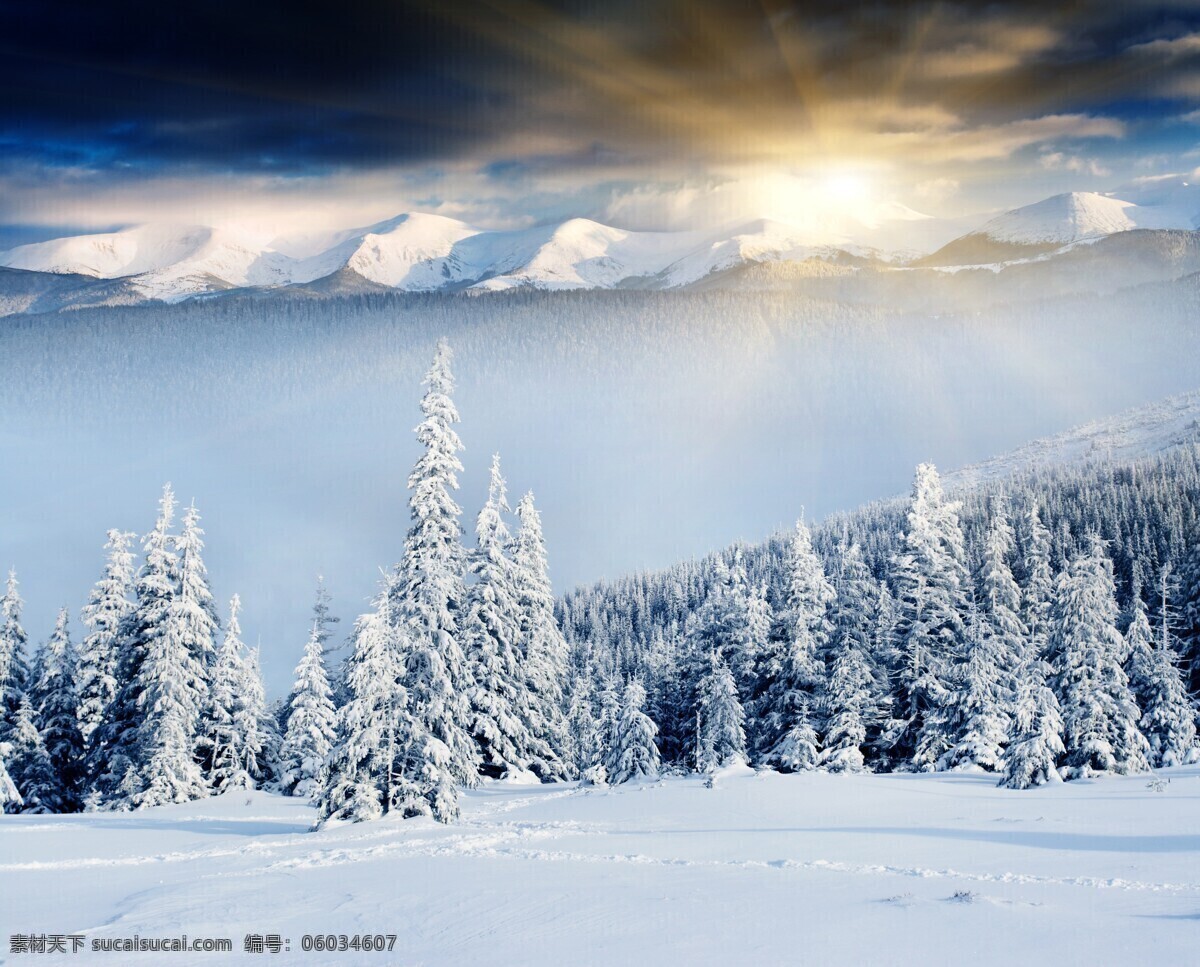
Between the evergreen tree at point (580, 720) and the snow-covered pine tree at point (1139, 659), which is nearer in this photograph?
the snow-covered pine tree at point (1139, 659)

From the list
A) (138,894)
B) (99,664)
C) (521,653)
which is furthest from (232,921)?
(99,664)

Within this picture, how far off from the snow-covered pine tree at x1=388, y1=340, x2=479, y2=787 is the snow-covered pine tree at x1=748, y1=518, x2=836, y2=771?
16562 mm

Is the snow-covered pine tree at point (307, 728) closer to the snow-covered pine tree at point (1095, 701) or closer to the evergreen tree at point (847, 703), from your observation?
the evergreen tree at point (847, 703)

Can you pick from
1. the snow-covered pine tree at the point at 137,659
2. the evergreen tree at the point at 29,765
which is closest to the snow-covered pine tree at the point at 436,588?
the snow-covered pine tree at the point at 137,659

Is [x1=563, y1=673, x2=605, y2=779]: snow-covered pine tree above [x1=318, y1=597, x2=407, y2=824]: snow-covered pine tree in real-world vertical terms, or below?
below

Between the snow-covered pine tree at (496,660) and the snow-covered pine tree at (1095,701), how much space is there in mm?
21185

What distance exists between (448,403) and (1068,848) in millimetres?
26707

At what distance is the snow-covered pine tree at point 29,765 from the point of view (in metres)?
43.5

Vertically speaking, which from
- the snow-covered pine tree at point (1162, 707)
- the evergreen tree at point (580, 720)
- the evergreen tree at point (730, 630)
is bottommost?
the evergreen tree at point (580, 720)

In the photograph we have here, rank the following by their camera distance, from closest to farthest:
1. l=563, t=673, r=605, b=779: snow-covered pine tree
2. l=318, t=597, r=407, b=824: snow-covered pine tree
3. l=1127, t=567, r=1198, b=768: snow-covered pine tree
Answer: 1. l=318, t=597, r=407, b=824: snow-covered pine tree
2. l=1127, t=567, r=1198, b=768: snow-covered pine tree
3. l=563, t=673, r=605, b=779: snow-covered pine tree

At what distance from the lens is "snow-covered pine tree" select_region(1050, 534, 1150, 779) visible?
27.7 m

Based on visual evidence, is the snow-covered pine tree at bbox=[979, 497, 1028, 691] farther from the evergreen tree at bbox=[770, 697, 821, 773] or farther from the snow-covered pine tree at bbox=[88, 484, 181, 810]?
the snow-covered pine tree at bbox=[88, 484, 181, 810]

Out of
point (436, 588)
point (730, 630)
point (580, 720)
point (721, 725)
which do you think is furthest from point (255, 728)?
point (580, 720)

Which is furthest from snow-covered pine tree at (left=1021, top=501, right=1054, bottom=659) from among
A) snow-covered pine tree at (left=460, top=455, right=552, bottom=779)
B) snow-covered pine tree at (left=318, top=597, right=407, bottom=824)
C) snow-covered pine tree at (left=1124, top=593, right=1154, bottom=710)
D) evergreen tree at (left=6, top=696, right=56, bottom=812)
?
evergreen tree at (left=6, top=696, right=56, bottom=812)
